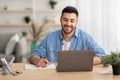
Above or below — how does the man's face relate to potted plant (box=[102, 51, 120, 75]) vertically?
above

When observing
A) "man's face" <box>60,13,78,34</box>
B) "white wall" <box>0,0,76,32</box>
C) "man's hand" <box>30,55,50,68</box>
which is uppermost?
"white wall" <box>0,0,76,32</box>

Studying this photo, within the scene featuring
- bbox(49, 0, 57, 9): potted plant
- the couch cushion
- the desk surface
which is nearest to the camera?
the desk surface

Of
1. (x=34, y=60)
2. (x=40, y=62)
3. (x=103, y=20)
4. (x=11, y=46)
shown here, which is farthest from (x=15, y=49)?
(x=40, y=62)

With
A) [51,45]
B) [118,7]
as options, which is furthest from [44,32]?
[51,45]

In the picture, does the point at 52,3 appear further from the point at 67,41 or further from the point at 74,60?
the point at 74,60

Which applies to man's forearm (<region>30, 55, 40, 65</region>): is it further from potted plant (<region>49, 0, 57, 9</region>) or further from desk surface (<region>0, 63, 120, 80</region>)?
potted plant (<region>49, 0, 57, 9</region>)

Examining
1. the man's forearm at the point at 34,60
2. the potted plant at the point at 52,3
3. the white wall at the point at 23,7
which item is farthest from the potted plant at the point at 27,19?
the man's forearm at the point at 34,60

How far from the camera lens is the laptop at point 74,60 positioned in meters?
2.34

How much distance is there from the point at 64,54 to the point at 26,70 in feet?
1.23

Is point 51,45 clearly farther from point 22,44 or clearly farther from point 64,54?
point 22,44

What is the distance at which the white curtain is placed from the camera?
6301 mm

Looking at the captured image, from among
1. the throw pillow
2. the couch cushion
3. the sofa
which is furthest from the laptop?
the couch cushion

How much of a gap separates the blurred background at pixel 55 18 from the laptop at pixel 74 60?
3664mm

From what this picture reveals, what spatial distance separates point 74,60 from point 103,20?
415cm
